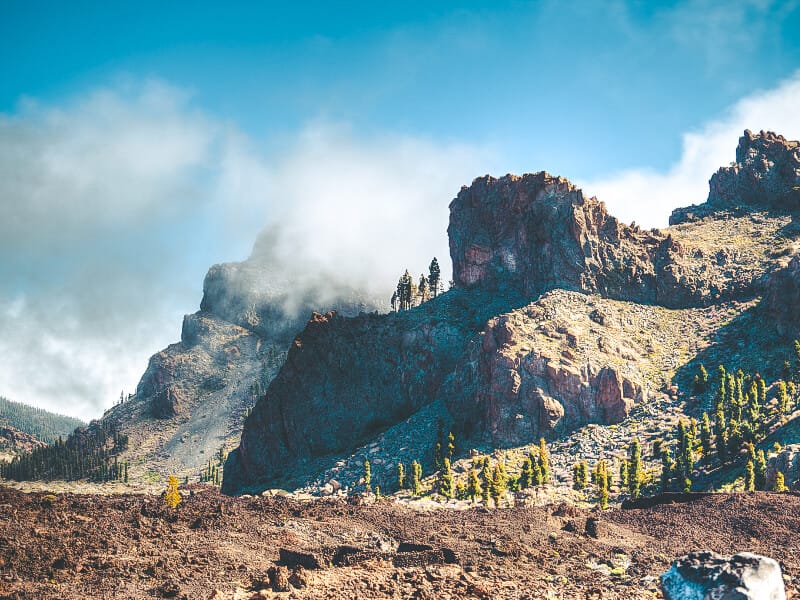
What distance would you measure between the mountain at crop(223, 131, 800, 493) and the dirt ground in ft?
133

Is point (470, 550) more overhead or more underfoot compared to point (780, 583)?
more underfoot

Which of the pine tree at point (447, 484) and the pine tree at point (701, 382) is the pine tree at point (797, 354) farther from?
the pine tree at point (447, 484)

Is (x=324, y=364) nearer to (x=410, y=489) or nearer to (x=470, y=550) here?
(x=410, y=489)

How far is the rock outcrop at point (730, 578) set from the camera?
14.4 m

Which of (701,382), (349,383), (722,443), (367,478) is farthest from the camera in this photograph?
(349,383)

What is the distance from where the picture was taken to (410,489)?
94.9 m

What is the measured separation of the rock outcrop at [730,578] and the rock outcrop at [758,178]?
158 m

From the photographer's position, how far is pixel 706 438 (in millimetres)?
86562

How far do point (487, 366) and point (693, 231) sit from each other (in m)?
Answer: 72.9

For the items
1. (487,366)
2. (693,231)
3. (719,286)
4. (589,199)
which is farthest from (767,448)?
(693,231)

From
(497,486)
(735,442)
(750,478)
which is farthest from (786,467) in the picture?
(497,486)

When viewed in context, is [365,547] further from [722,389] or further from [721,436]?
[722,389]

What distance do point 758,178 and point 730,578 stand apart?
168 meters

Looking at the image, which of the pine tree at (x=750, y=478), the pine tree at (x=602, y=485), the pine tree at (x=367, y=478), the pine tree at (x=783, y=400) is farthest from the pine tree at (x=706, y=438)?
the pine tree at (x=367, y=478)
